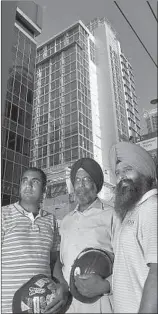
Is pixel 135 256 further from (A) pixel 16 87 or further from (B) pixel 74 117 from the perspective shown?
(A) pixel 16 87

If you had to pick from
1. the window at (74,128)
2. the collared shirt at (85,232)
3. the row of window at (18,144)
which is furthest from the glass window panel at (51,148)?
the collared shirt at (85,232)

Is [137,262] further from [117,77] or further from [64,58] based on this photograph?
[64,58]

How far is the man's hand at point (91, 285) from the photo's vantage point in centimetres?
93

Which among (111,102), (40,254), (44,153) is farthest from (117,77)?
(40,254)

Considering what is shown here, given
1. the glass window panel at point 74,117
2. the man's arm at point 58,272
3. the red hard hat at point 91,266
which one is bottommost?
the man's arm at point 58,272

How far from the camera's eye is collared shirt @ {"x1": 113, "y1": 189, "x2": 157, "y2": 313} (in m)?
0.82

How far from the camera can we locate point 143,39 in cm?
173

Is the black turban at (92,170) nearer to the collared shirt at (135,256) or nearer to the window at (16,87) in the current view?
the collared shirt at (135,256)

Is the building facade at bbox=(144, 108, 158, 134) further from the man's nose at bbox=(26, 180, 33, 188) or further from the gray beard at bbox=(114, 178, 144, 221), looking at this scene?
the man's nose at bbox=(26, 180, 33, 188)

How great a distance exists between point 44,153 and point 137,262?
50.5 inches

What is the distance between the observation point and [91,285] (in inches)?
36.8

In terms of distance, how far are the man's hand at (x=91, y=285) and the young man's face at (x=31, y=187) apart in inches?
19.6

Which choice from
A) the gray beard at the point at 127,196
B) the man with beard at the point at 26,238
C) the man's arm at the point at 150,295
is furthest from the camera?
the man with beard at the point at 26,238

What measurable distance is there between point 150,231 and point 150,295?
0.59ft
